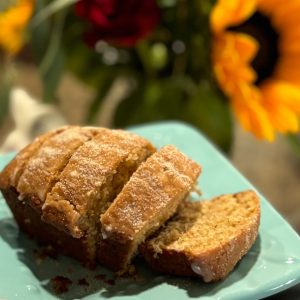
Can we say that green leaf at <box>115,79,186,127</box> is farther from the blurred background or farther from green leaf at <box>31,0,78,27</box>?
green leaf at <box>31,0,78,27</box>

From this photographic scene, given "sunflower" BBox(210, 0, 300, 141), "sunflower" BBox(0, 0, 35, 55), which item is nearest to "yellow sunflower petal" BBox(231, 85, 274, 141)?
"sunflower" BBox(210, 0, 300, 141)

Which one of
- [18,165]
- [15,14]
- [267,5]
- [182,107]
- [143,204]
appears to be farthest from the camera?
[182,107]

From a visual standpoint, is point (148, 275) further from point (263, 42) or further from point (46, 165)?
point (263, 42)

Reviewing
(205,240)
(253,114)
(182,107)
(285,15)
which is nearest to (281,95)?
(253,114)

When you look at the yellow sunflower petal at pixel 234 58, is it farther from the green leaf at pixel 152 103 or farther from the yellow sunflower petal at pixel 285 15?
the green leaf at pixel 152 103

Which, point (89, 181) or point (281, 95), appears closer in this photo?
point (89, 181)

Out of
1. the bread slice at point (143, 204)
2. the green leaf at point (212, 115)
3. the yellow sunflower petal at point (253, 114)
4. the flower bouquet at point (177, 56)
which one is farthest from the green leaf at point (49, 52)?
the bread slice at point (143, 204)

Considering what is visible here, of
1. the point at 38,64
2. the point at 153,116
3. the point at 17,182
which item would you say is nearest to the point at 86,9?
the point at 38,64

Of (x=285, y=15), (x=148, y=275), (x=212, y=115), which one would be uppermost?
(x=285, y=15)
